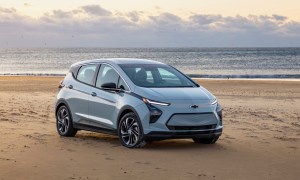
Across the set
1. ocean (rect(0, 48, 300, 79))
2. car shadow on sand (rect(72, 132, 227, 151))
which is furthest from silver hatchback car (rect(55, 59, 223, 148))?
ocean (rect(0, 48, 300, 79))

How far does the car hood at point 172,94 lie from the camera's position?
39.1 feet

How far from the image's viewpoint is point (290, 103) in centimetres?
2247

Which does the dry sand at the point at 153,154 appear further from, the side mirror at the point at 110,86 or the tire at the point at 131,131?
the side mirror at the point at 110,86

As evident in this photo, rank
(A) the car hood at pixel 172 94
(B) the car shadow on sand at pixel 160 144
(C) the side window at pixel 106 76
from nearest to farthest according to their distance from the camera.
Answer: (A) the car hood at pixel 172 94 < (B) the car shadow on sand at pixel 160 144 < (C) the side window at pixel 106 76

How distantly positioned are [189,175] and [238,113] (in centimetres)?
942

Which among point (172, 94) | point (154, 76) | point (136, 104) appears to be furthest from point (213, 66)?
point (136, 104)

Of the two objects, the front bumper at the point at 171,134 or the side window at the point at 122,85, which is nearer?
the front bumper at the point at 171,134

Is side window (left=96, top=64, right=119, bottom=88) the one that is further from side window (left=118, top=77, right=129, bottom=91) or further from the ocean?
the ocean

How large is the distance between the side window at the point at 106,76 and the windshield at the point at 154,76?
0.69ft

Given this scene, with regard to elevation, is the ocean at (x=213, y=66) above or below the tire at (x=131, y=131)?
below

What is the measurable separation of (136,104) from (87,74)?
1995 millimetres

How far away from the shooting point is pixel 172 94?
1206 centimetres

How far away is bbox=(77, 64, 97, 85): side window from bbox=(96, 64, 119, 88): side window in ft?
0.74

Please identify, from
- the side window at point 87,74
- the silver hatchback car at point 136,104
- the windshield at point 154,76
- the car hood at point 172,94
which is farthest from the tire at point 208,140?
the side window at point 87,74
